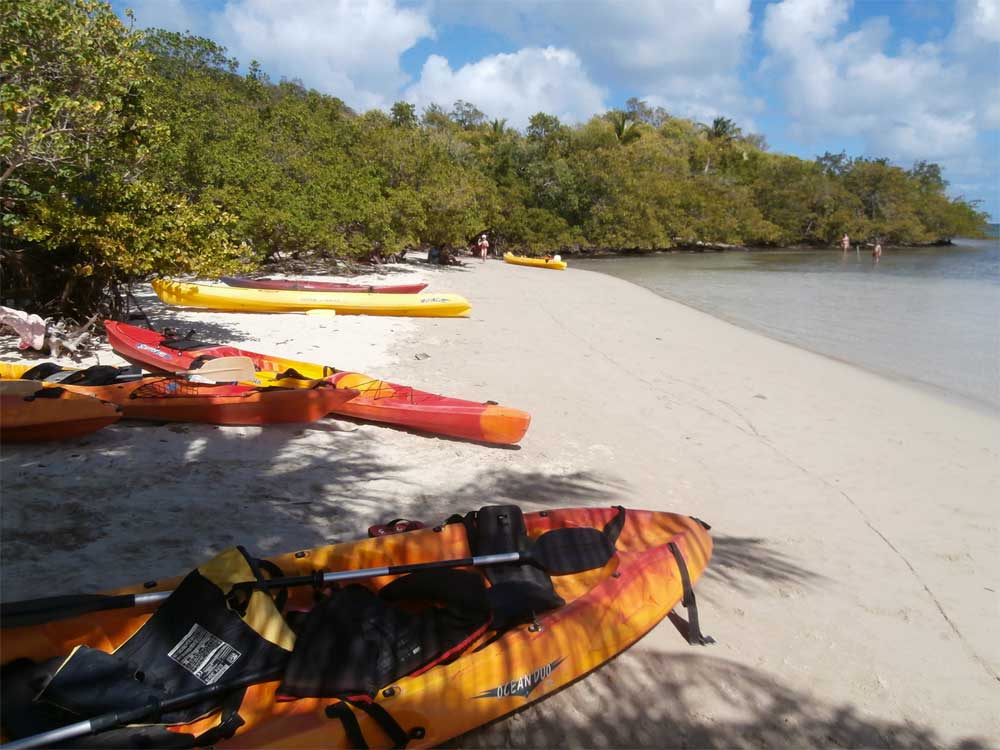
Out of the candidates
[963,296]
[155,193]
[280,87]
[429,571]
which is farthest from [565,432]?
[280,87]

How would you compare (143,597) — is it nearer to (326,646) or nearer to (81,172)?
(326,646)

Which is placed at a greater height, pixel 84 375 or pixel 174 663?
pixel 84 375

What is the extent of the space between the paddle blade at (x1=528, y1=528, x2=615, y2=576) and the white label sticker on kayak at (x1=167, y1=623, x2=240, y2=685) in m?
1.46

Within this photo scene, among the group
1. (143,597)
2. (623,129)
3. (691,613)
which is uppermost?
(623,129)

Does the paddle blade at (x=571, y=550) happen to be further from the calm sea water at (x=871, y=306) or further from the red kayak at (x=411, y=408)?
the calm sea water at (x=871, y=306)

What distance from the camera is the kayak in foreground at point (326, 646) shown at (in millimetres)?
2246

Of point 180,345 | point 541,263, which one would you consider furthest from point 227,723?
point 541,263

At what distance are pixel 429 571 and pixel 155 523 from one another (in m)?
1.87

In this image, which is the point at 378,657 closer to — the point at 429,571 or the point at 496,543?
the point at 429,571

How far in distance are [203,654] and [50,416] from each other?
3108mm

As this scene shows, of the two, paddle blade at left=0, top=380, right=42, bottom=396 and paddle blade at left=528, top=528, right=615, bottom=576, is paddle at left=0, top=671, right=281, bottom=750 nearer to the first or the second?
paddle blade at left=528, top=528, right=615, bottom=576

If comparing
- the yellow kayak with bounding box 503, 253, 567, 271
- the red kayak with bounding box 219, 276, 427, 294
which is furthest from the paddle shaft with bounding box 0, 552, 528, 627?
the yellow kayak with bounding box 503, 253, 567, 271

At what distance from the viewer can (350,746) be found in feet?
7.14

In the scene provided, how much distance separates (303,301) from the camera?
11336 millimetres
